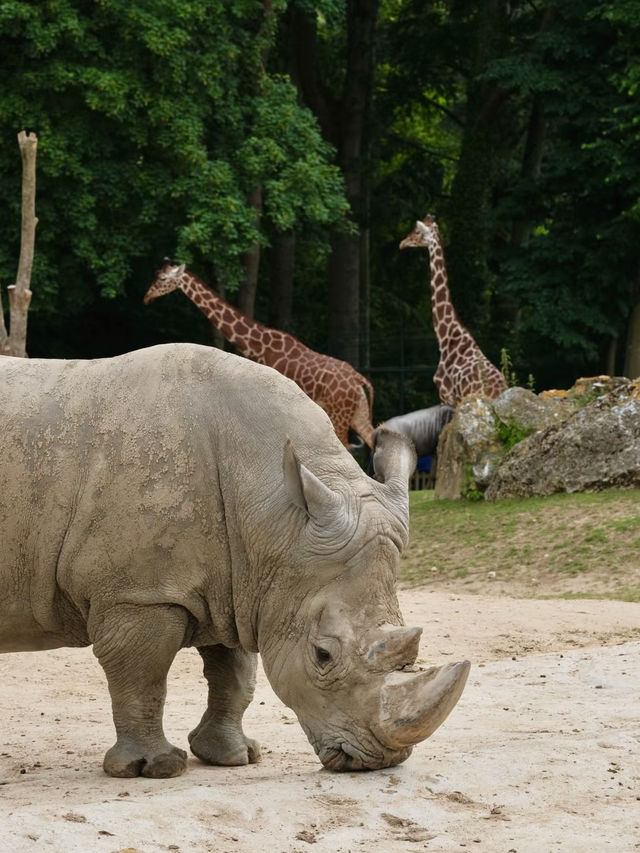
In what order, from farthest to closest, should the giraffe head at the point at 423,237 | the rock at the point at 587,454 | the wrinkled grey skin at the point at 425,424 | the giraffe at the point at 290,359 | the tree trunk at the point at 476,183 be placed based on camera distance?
1. the tree trunk at the point at 476,183
2. the giraffe head at the point at 423,237
3. the wrinkled grey skin at the point at 425,424
4. the giraffe at the point at 290,359
5. the rock at the point at 587,454

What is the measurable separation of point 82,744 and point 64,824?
2126 mm

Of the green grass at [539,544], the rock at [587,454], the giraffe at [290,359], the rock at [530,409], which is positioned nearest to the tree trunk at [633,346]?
the giraffe at [290,359]

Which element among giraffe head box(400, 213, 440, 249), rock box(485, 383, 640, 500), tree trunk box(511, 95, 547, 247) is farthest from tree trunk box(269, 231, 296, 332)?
rock box(485, 383, 640, 500)

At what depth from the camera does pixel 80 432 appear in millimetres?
5887

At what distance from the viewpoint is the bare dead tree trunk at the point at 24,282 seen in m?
12.6

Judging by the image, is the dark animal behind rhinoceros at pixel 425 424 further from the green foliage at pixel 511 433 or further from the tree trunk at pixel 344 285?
the tree trunk at pixel 344 285

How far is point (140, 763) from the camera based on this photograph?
5.85m

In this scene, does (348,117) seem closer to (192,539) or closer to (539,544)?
(539,544)

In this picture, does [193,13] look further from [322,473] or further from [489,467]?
[322,473]

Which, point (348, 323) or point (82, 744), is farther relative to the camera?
point (348, 323)

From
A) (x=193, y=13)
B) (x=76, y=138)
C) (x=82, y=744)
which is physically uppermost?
(x=193, y=13)

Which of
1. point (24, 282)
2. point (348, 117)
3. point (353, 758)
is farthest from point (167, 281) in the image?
point (353, 758)

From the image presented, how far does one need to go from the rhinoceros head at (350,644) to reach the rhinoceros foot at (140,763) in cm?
56

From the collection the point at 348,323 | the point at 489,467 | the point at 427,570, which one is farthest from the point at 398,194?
the point at 427,570
